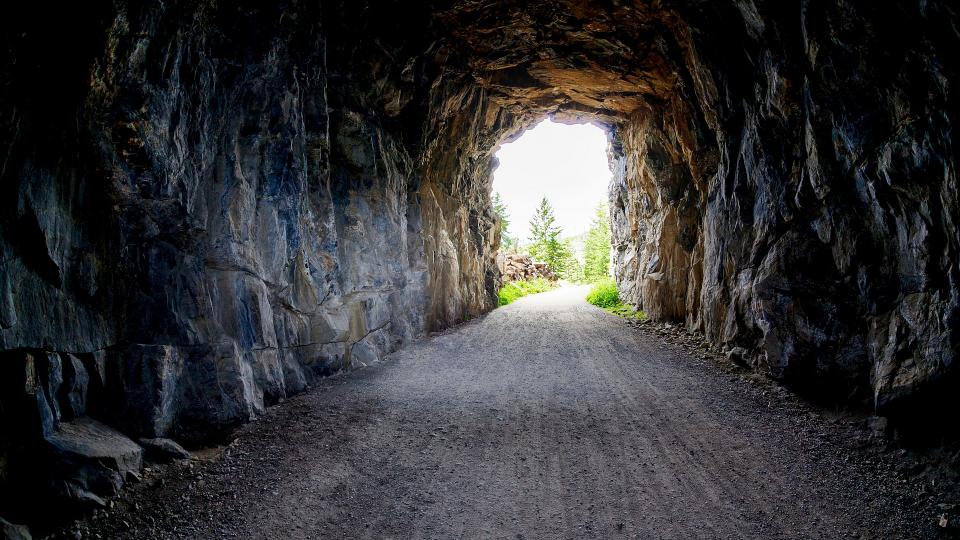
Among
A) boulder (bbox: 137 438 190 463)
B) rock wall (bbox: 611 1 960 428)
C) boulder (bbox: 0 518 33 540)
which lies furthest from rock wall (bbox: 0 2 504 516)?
rock wall (bbox: 611 1 960 428)

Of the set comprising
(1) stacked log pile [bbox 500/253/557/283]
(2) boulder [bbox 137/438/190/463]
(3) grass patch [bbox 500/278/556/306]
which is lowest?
(2) boulder [bbox 137/438/190/463]

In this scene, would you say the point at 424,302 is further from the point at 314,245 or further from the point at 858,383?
the point at 858,383

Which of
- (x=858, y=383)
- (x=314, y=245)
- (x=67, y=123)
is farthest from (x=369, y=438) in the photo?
(x=858, y=383)

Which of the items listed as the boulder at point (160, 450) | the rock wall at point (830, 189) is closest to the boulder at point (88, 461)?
the boulder at point (160, 450)

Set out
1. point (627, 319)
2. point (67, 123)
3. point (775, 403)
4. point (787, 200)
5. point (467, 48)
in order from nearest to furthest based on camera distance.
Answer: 1. point (67, 123)
2. point (775, 403)
3. point (787, 200)
4. point (467, 48)
5. point (627, 319)

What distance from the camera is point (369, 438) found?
252 inches

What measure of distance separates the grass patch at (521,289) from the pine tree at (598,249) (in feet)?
23.4

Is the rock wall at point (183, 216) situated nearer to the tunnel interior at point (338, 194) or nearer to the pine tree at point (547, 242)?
the tunnel interior at point (338, 194)

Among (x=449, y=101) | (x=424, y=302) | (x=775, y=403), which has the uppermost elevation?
(x=449, y=101)

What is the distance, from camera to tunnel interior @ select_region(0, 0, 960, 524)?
4.84m

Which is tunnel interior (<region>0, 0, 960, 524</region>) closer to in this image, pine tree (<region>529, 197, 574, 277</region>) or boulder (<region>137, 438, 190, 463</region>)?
boulder (<region>137, 438, 190, 463</region>)

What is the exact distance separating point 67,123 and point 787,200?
10921 millimetres

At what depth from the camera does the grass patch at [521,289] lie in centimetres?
2478

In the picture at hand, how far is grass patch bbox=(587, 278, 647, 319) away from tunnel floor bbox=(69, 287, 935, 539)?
8.25 m
